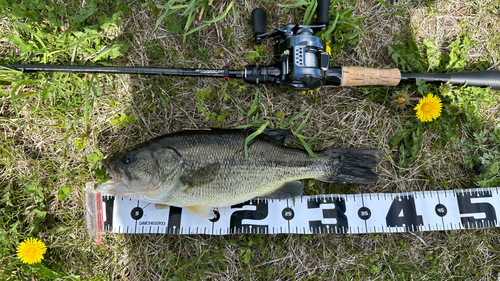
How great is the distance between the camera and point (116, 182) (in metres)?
2.77

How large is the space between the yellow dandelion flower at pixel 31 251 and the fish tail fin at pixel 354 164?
3.19 m

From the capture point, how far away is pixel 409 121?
3451 millimetres

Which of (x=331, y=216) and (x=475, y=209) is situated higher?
(x=475, y=209)

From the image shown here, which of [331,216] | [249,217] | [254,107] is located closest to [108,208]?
[249,217]

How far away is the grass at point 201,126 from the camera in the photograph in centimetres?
332

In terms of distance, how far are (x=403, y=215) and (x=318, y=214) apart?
100 centimetres

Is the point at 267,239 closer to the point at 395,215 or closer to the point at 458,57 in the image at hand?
the point at 395,215

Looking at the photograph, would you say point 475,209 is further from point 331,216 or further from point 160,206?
point 160,206

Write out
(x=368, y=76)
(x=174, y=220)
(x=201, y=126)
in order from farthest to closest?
1. (x=201, y=126)
2. (x=174, y=220)
3. (x=368, y=76)

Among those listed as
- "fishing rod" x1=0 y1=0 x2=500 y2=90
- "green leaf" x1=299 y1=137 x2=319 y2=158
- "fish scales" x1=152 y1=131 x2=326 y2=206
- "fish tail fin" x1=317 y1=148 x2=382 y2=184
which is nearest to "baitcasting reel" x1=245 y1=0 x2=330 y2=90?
"fishing rod" x1=0 y1=0 x2=500 y2=90

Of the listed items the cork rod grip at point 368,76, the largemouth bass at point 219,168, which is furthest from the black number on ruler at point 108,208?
the cork rod grip at point 368,76

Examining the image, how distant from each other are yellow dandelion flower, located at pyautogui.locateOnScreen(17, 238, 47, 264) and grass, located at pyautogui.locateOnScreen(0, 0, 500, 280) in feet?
0.73

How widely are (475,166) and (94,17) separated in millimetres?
5055

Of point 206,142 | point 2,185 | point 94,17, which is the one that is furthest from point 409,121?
point 2,185
